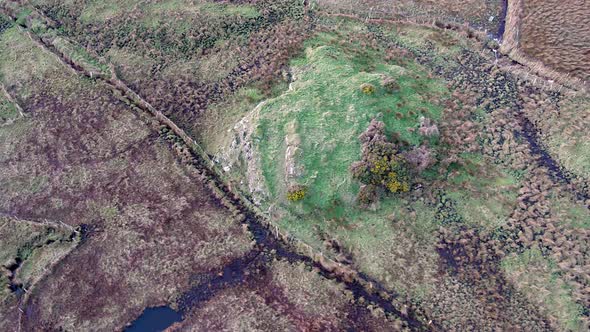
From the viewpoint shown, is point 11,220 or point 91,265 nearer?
point 91,265

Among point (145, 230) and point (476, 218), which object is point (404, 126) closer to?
point (476, 218)

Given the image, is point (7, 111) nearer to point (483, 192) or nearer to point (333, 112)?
point (333, 112)

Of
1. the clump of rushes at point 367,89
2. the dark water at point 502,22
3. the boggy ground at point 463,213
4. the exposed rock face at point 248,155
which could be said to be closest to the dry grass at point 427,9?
the dark water at point 502,22

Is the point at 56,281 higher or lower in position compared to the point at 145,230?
lower

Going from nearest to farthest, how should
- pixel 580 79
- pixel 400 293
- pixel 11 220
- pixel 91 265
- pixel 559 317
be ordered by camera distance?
pixel 559 317 < pixel 400 293 < pixel 91 265 < pixel 11 220 < pixel 580 79

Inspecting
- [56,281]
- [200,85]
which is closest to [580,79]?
[200,85]
